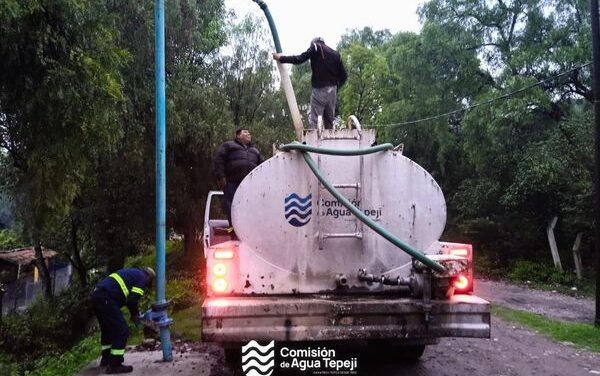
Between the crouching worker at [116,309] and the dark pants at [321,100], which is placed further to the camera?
the dark pants at [321,100]

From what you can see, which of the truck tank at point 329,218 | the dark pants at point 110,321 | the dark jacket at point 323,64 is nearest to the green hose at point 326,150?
the truck tank at point 329,218

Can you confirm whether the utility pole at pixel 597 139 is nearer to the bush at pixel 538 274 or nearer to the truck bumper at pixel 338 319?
the truck bumper at pixel 338 319

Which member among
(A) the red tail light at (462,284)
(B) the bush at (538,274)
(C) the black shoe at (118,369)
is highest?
(A) the red tail light at (462,284)

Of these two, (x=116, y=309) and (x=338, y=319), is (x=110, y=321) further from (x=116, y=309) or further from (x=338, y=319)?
(x=338, y=319)

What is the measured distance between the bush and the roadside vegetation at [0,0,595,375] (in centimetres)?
7

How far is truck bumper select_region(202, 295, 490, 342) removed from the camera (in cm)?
429

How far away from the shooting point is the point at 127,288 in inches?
242

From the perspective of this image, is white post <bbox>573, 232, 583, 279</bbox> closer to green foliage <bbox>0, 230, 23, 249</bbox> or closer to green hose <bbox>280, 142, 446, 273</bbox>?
green hose <bbox>280, 142, 446, 273</bbox>

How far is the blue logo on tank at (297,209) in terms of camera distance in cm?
479

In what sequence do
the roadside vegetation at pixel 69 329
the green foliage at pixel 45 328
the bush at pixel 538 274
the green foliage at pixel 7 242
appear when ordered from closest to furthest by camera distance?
the roadside vegetation at pixel 69 329, the green foliage at pixel 45 328, the bush at pixel 538 274, the green foliage at pixel 7 242

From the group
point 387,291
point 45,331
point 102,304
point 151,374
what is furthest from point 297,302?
point 45,331

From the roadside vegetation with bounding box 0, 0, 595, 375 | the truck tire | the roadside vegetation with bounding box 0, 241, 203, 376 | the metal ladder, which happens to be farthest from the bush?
the metal ladder

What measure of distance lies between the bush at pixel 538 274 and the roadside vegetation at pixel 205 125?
70mm

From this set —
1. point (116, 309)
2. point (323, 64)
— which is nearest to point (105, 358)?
point (116, 309)
